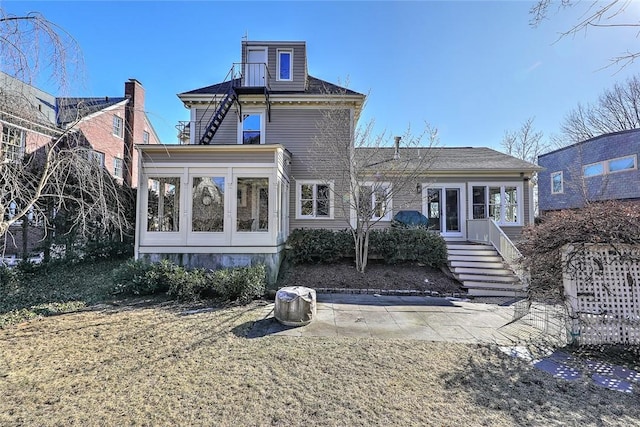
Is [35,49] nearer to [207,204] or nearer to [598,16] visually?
[207,204]

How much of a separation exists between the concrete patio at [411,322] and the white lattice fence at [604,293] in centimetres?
82

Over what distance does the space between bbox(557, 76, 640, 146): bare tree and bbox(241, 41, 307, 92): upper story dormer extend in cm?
2380

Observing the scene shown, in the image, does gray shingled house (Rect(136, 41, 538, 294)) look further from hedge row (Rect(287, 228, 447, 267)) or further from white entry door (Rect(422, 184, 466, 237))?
hedge row (Rect(287, 228, 447, 267))

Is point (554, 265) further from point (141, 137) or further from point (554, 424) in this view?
point (141, 137)

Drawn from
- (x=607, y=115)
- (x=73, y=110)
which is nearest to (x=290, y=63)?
(x=73, y=110)

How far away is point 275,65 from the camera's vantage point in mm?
13180

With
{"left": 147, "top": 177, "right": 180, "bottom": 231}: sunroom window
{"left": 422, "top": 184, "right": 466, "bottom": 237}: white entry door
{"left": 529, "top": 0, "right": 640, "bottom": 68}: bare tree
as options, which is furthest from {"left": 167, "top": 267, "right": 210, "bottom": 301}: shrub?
{"left": 422, "top": 184, "right": 466, "bottom": 237}: white entry door

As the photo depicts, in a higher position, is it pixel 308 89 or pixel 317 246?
pixel 308 89

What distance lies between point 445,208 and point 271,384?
11534 mm

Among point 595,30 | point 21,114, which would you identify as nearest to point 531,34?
point 595,30

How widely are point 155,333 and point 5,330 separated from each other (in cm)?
266

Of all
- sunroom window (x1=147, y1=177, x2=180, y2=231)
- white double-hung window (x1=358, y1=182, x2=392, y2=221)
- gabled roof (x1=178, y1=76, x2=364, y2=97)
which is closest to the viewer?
sunroom window (x1=147, y1=177, x2=180, y2=231)

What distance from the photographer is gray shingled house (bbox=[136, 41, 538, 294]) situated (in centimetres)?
903

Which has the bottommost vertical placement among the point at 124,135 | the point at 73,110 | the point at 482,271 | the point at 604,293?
the point at 482,271
